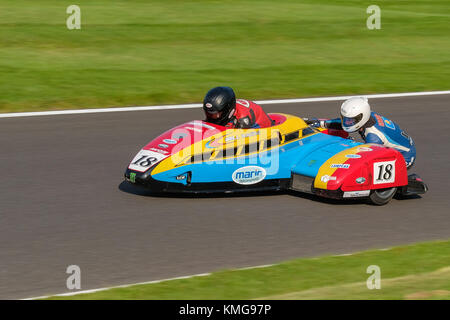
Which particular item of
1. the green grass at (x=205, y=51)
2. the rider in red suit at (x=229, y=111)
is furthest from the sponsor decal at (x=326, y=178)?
the green grass at (x=205, y=51)

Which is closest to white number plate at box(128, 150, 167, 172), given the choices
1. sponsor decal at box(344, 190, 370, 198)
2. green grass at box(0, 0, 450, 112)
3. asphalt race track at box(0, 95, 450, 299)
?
asphalt race track at box(0, 95, 450, 299)

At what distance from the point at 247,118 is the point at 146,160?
3.82ft

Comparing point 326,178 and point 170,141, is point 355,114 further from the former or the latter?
point 170,141

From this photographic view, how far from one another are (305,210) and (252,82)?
7.13 metres

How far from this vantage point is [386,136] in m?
9.10

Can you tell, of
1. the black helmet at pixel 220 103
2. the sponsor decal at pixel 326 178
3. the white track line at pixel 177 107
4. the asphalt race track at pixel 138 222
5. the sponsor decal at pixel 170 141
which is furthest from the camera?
the white track line at pixel 177 107

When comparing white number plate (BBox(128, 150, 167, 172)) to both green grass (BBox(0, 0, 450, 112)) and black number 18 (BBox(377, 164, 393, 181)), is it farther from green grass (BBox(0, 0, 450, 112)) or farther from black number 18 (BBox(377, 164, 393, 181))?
green grass (BBox(0, 0, 450, 112))

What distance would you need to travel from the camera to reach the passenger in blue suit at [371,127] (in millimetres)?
8859

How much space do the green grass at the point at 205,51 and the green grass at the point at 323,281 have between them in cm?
732

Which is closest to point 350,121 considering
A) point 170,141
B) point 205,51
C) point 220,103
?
point 220,103

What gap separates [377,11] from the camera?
22.8m

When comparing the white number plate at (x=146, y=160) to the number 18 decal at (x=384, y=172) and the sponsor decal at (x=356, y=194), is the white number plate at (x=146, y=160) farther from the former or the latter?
the number 18 decal at (x=384, y=172)
